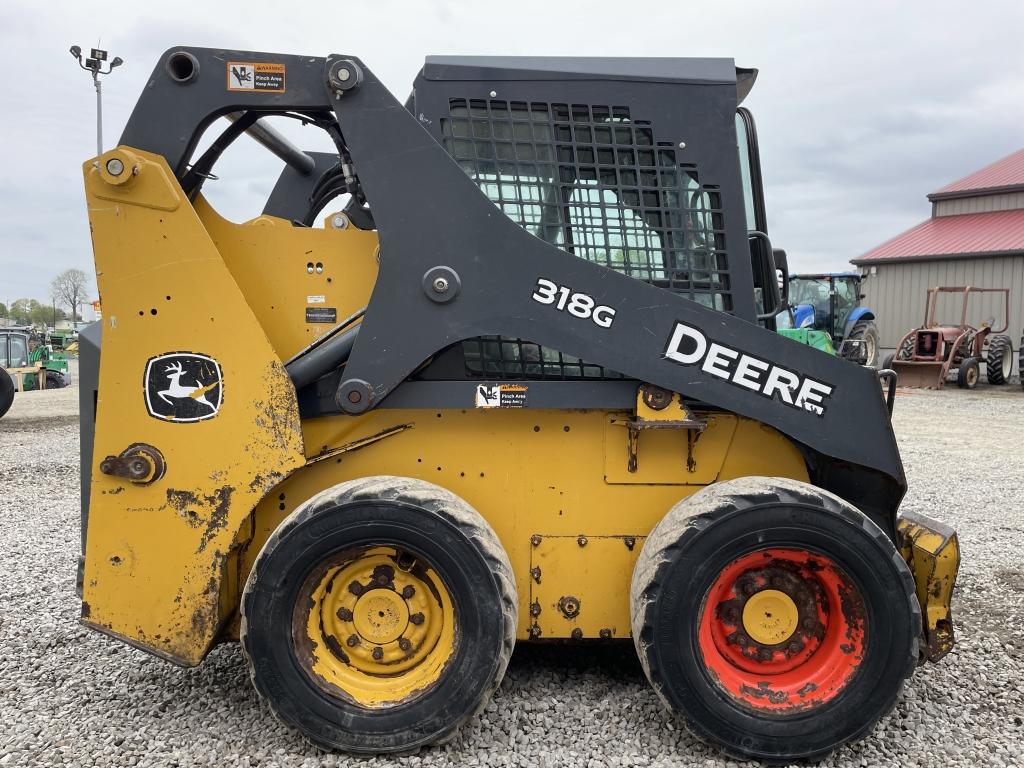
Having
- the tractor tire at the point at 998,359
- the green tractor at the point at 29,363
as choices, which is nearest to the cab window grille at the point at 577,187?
the tractor tire at the point at 998,359

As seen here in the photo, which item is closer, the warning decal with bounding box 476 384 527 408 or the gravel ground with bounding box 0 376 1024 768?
the gravel ground with bounding box 0 376 1024 768

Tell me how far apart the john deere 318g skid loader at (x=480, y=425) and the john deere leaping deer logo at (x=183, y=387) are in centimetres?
1

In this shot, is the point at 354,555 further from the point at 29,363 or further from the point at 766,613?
the point at 29,363

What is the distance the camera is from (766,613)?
119 inches

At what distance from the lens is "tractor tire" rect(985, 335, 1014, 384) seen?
1981 centimetres

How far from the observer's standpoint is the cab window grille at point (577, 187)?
3246 millimetres

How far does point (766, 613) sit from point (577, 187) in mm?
1815

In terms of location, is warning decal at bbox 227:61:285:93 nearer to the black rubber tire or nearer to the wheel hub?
the wheel hub

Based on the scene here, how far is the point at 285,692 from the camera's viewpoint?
2883mm

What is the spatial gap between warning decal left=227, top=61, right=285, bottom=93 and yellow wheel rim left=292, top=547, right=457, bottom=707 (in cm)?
178

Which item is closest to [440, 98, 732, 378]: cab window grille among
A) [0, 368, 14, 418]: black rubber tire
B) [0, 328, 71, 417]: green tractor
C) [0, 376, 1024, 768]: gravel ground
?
[0, 376, 1024, 768]: gravel ground

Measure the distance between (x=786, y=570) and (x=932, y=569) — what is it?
26.9 inches

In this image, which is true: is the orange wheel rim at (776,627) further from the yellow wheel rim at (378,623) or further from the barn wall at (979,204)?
the barn wall at (979,204)

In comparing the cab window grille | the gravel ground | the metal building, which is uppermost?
the metal building
